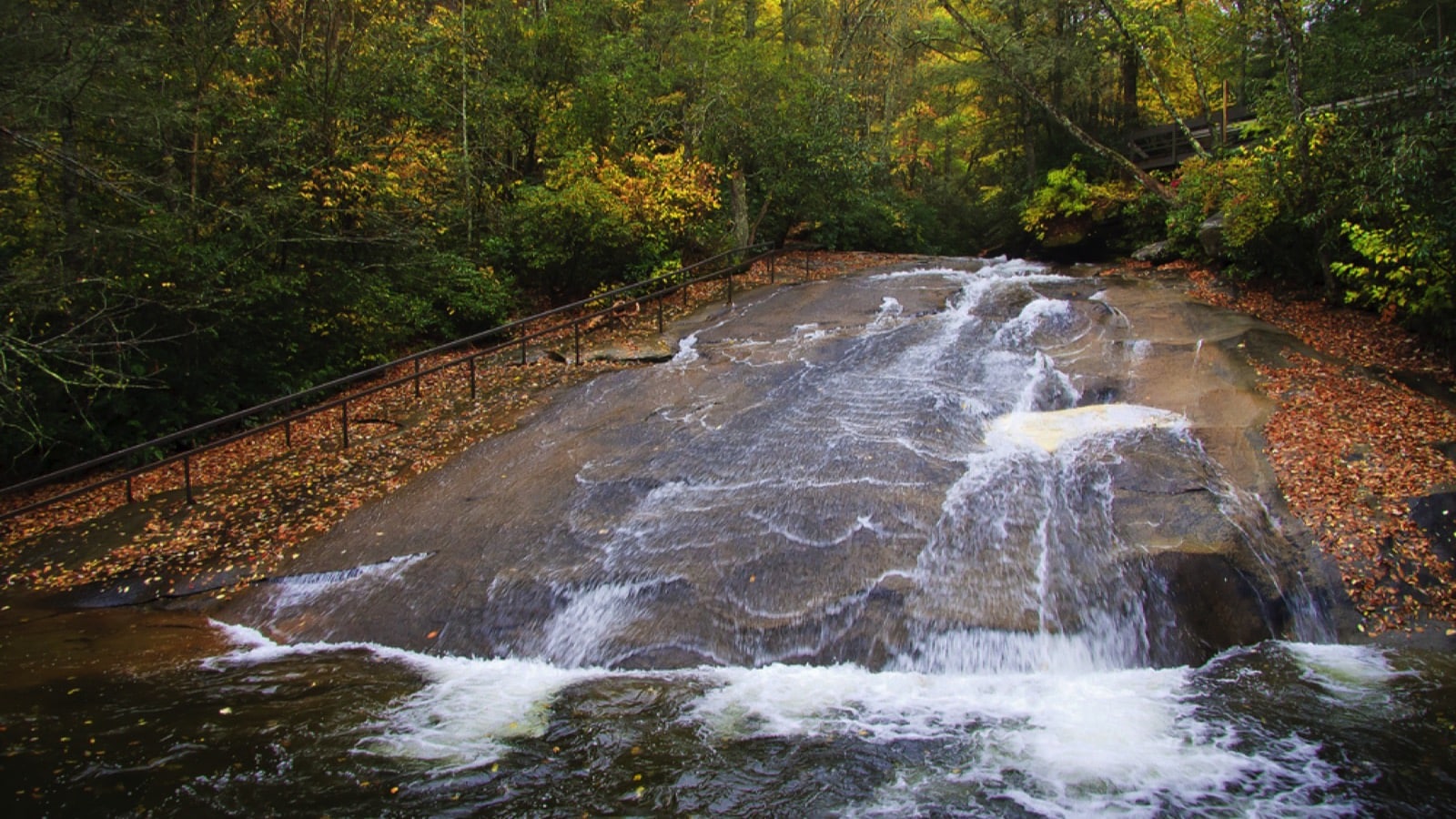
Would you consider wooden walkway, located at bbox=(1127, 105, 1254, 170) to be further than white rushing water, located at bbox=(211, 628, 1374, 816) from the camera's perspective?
Yes

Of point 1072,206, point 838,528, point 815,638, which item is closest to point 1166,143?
point 1072,206

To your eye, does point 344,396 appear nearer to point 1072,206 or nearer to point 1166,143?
point 1072,206

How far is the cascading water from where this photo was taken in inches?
198

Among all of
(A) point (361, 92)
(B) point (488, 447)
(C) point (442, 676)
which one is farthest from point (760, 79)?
(C) point (442, 676)

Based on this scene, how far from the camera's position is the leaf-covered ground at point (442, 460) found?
7.73 meters

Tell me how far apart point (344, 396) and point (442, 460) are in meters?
1.87

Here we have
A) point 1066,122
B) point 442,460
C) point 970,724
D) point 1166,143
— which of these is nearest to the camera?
point 970,724

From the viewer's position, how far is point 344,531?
9.27 m

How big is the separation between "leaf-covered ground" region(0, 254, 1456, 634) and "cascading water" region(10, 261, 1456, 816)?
0.60 meters

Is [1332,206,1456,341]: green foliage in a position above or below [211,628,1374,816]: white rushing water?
above

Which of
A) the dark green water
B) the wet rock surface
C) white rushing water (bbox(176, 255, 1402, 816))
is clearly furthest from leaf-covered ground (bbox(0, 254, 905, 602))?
the dark green water

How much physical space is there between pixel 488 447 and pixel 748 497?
13.6 ft

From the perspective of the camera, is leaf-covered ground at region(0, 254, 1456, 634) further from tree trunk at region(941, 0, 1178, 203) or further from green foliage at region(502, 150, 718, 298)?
tree trunk at region(941, 0, 1178, 203)

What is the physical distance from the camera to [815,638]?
6.92m
